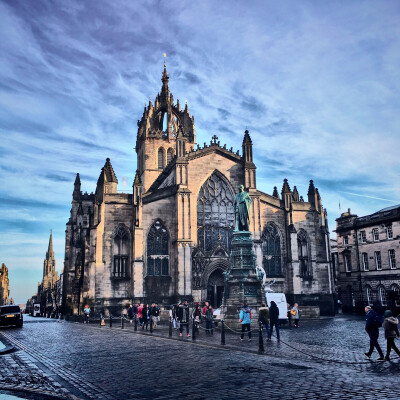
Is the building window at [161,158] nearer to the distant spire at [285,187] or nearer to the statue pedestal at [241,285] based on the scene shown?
the distant spire at [285,187]

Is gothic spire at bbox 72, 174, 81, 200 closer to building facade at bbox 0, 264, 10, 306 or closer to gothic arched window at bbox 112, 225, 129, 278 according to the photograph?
gothic arched window at bbox 112, 225, 129, 278

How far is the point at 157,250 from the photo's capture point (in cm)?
3666

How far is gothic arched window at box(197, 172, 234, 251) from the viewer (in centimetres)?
3841

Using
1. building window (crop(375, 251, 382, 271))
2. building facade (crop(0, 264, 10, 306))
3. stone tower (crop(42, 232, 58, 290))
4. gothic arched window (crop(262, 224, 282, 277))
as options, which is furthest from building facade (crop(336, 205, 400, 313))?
stone tower (crop(42, 232, 58, 290))

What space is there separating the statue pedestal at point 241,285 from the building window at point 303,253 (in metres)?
18.5

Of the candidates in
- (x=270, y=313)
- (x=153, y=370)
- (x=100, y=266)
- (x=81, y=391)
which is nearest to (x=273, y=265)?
(x=100, y=266)

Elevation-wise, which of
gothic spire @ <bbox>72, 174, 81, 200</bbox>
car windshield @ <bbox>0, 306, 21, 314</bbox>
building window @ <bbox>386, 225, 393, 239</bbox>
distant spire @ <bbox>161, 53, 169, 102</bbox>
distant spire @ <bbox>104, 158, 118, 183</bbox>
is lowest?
car windshield @ <bbox>0, 306, 21, 314</bbox>

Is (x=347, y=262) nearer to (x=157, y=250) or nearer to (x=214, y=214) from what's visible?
(x=214, y=214)

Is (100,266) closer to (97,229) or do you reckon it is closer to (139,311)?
(97,229)

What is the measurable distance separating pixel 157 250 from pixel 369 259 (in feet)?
83.1

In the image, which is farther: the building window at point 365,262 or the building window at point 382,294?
the building window at point 365,262

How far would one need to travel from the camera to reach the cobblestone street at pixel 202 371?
27.2 ft

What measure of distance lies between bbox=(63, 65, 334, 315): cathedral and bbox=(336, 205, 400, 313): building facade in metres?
8.47

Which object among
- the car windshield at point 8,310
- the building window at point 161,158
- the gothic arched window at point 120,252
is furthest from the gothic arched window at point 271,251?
the building window at point 161,158
